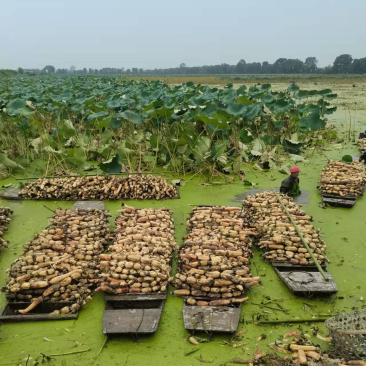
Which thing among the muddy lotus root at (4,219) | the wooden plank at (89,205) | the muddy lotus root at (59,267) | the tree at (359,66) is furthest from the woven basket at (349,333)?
the tree at (359,66)

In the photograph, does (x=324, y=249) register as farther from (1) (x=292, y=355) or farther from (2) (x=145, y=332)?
(2) (x=145, y=332)

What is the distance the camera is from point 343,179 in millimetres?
6832

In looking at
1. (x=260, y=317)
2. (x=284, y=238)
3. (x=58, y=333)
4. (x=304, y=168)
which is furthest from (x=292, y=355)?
(x=304, y=168)

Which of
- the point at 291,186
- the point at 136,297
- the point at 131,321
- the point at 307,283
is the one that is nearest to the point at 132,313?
the point at 131,321

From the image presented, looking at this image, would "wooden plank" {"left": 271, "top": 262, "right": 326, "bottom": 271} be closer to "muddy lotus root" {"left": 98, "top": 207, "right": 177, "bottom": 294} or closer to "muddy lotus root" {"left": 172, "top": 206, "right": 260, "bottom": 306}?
"muddy lotus root" {"left": 172, "top": 206, "right": 260, "bottom": 306}

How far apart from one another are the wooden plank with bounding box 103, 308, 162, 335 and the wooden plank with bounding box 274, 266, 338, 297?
1.57 metres

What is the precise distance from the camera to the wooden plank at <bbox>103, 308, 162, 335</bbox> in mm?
3285

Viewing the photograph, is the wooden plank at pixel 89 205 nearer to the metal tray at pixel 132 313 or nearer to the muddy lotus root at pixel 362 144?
the metal tray at pixel 132 313

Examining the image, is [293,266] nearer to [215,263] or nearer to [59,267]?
[215,263]

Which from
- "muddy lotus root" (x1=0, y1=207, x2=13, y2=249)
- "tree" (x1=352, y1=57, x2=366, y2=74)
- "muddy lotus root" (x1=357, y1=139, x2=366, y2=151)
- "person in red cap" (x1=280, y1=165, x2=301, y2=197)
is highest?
"tree" (x1=352, y1=57, x2=366, y2=74)

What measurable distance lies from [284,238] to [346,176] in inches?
128

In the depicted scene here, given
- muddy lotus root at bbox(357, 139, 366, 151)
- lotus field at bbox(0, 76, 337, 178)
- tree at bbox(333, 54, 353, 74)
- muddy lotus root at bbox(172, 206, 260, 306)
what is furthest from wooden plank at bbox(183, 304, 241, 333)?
tree at bbox(333, 54, 353, 74)

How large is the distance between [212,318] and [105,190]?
3.97m

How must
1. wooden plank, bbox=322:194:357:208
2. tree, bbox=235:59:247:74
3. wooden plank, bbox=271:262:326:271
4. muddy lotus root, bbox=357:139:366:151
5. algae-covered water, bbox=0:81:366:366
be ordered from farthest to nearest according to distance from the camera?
1. tree, bbox=235:59:247:74
2. muddy lotus root, bbox=357:139:366:151
3. wooden plank, bbox=322:194:357:208
4. wooden plank, bbox=271:262:326:271
5. algae-covered water, bbox=0:81:366:366
